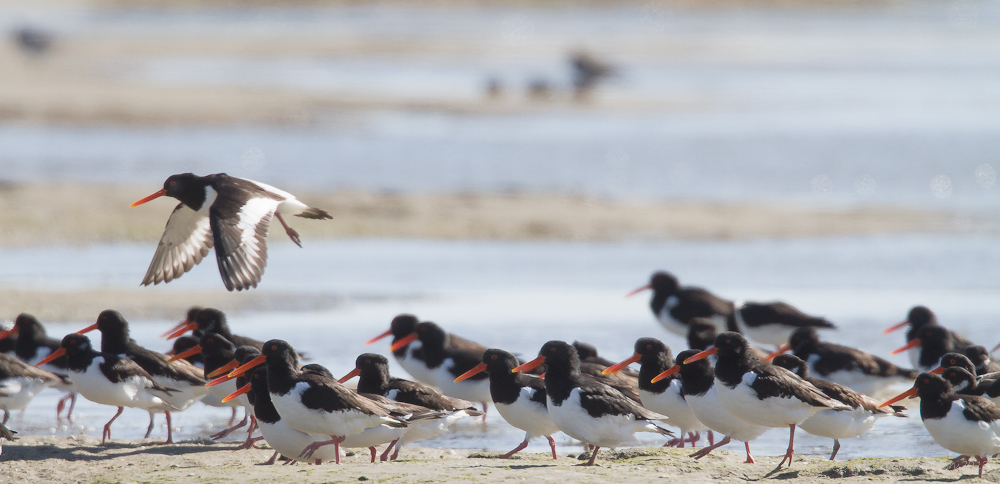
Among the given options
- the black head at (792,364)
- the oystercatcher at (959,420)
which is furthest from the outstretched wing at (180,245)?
the oystercatcher at (959,420)

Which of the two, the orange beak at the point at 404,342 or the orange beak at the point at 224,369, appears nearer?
the orange beak at the point at 224,369

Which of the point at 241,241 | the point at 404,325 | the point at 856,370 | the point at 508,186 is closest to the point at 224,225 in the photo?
the point at 241,241

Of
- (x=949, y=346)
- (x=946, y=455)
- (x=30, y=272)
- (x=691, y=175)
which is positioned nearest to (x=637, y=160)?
(x=691, y=175)

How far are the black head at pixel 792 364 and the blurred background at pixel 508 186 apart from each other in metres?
0.70

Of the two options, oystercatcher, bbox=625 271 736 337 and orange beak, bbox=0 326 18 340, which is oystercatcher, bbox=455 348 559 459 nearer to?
oystercatcher, bbox=625 271 736 337

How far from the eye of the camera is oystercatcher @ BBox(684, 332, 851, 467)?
7387 millimetres

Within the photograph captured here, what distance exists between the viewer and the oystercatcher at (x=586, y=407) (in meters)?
7.48

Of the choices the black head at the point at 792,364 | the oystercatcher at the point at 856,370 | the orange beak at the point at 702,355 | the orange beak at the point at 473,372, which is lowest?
the orange beak at the point at 473,372

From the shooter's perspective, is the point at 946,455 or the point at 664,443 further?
the point at 664,443

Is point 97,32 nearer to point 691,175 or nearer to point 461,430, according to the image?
point 691,175

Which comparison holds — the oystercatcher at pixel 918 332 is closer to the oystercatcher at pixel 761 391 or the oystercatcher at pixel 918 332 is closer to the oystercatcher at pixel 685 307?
the oystercatcher at pixel 685 307

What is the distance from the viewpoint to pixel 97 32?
55125mm

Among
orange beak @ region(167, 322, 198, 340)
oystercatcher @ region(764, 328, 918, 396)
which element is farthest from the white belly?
orange beak @ region(167, 322, 198, 340)

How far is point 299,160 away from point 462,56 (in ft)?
77.9
